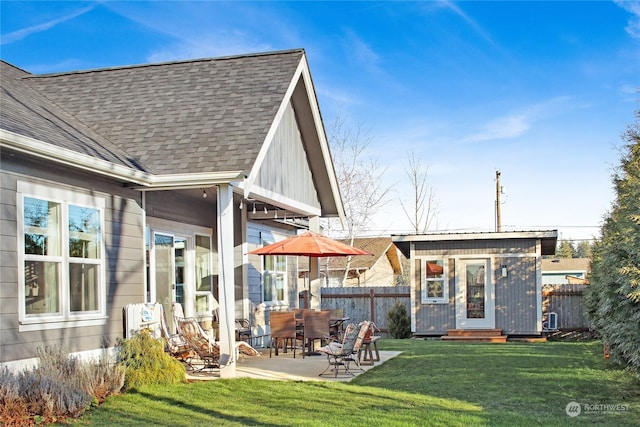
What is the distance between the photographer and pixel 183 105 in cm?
1174

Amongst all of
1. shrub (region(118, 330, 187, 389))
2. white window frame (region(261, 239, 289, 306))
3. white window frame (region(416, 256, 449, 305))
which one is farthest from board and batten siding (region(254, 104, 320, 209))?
white window frame (region(416, 256, 449, 305))

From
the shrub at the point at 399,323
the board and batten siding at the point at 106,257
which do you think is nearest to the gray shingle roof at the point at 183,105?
the board and batten siding at the point at 106,257

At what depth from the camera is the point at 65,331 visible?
824 cm

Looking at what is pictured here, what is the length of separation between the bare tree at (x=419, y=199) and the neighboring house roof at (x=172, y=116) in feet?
66.9

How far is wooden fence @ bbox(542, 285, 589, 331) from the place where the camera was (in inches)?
828

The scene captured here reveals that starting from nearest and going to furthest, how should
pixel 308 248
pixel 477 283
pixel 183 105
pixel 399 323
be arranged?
1. pixel 183 105
2. pixel 308 248
3. pixel 477 283
4. pixel 399 323

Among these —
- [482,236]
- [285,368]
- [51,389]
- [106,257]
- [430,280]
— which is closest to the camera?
[51,389]

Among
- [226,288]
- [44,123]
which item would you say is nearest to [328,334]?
[226,288]

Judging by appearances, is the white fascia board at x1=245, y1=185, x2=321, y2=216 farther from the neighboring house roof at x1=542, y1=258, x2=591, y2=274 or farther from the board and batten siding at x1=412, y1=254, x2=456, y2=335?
the neighboring house roof at x1=542, y1=258, x2=591, y2=274

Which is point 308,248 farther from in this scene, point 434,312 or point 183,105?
point 434,312

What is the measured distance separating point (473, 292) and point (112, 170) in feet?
46.0

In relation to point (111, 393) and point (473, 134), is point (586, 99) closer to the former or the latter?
point (473, 134)

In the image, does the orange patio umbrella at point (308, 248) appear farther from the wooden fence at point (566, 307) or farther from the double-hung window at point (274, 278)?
the wooden fence at point (566, 307)

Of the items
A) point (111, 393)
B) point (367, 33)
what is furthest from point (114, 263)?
point (367, 33)
